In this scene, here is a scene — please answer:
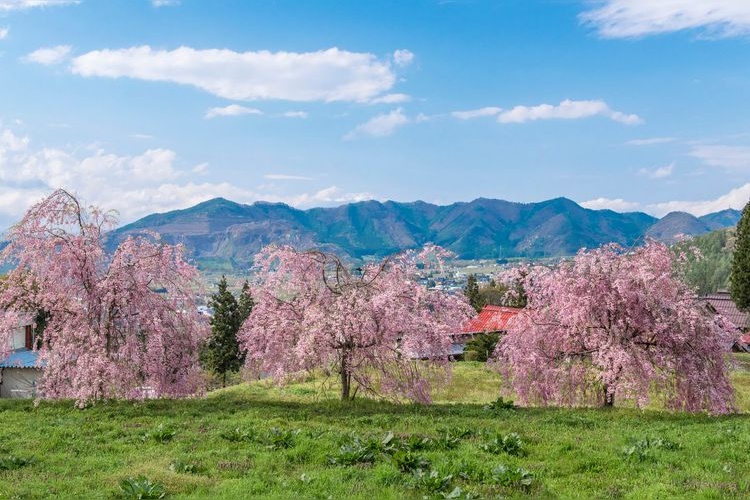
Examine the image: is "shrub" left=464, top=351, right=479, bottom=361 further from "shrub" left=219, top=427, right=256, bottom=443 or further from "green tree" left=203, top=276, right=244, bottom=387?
"shrub" left=219, top=427, right=256, bottom=443

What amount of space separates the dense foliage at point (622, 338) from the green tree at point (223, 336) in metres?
43.6

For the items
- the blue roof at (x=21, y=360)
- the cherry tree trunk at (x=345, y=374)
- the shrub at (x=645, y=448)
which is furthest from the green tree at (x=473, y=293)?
the shrub at (x=645, y=448)

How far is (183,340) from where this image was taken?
A: 1007 inches

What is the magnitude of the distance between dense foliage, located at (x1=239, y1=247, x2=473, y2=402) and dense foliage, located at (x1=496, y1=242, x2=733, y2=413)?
357cm

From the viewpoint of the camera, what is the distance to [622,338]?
2352cm

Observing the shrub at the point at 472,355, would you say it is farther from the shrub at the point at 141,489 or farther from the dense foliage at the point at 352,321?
the shrub at the point at 141,489

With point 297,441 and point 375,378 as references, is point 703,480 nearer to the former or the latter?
point 297,441

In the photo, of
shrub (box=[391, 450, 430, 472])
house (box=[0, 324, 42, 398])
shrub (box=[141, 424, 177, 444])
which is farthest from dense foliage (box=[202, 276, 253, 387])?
shrub (box=[391, 450, 430, 472])

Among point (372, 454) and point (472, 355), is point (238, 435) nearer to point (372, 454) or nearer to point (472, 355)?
point (372, 454)

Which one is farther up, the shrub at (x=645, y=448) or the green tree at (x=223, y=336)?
the shrub at (x=645, y=448)

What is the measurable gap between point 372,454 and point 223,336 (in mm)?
53319

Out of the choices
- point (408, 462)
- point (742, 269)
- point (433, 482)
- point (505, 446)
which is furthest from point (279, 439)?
point (742, 269)

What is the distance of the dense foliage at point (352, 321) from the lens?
2341 centimetres

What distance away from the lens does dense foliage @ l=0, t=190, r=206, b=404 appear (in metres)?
22.8
